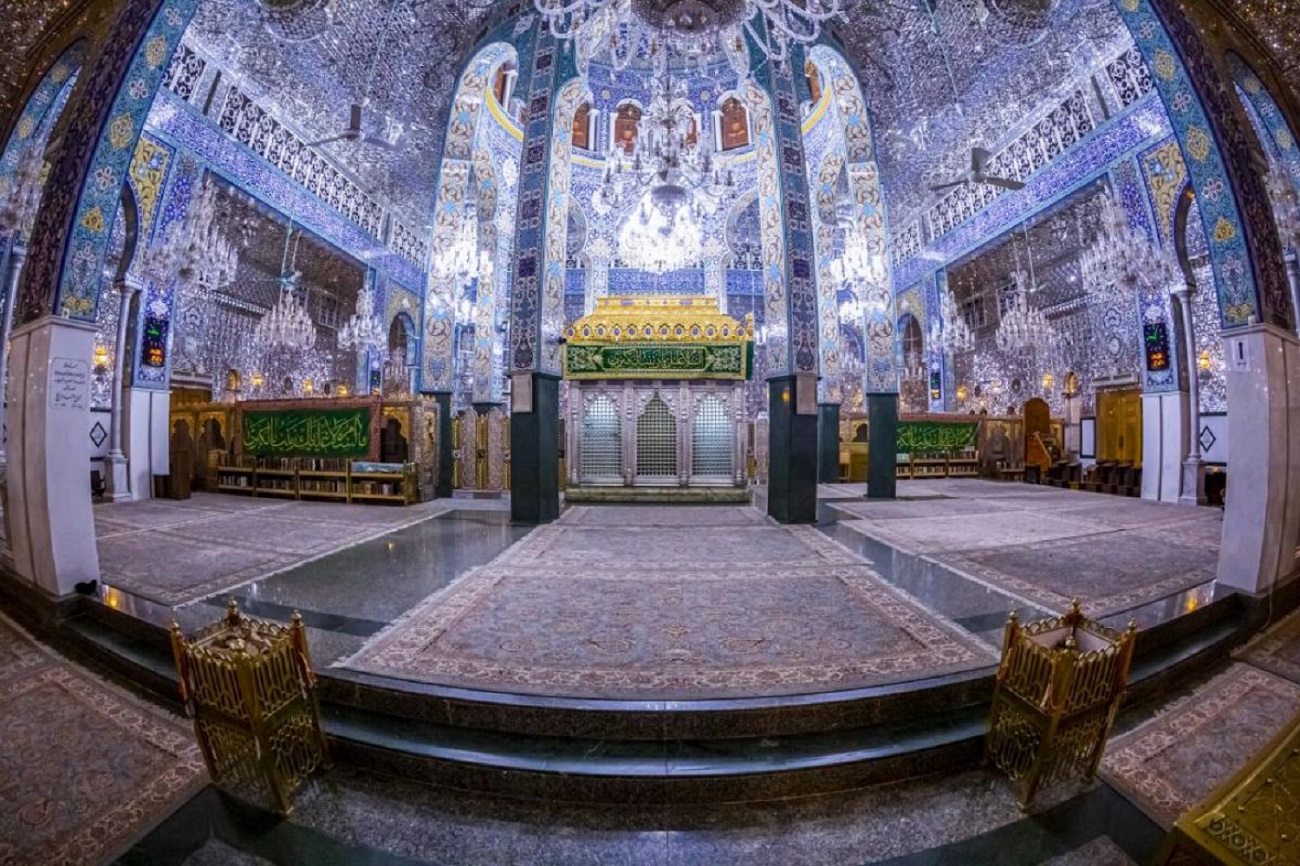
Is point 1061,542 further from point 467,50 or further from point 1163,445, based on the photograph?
point 467,50

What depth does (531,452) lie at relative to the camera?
6016 mm

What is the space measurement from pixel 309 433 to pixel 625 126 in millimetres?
11332

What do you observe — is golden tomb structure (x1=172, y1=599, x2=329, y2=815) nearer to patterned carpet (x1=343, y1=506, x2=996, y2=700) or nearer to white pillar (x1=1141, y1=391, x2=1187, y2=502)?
patterned carpet (x1=343, y1=506, x2=996, y2=700)

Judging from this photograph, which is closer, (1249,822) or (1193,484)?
(1249,822)

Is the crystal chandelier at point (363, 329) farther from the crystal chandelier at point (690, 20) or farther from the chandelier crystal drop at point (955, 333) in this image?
the chandelier crystal drop at point (955, 333)

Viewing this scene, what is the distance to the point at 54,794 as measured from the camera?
72.6 inches

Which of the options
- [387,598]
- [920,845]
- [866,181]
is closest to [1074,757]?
[920,845]

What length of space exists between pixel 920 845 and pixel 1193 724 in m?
1.65

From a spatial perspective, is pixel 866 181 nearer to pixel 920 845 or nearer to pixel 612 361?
pixel 612 361

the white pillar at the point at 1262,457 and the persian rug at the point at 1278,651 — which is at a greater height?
the white pillar at the point at 1262,457

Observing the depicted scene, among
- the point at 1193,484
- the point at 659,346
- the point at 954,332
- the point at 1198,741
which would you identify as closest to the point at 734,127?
→ the point at 954,332

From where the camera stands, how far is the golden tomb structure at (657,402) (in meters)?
8.20

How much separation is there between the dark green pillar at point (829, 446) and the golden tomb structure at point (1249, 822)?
348 inches

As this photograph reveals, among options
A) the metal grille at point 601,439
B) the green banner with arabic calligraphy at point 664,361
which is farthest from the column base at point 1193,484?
the metal grille at point 601,439
